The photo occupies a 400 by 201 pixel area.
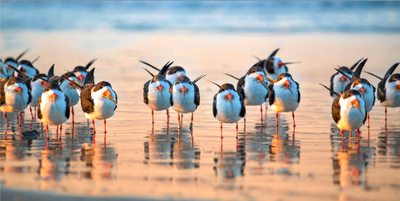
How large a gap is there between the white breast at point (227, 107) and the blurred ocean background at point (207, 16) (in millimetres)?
29342

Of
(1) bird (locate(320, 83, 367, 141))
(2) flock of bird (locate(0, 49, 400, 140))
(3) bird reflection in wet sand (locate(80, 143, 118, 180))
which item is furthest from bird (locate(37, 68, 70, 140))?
A: (1) bird (locate(320, 83, 367, 141))

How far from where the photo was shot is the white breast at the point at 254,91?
11.6 metres

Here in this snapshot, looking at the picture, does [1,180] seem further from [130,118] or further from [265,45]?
[265,45]

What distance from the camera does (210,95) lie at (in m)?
15.0

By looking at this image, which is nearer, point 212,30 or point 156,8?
point 212,30

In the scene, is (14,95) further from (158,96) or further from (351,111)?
(351,111)

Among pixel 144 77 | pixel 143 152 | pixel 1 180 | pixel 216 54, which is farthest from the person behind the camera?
pixel 216 54

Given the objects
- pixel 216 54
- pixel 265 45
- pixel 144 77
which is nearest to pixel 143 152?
pixel 144 77

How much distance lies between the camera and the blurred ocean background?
4084cm

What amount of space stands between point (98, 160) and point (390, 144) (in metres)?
5.56

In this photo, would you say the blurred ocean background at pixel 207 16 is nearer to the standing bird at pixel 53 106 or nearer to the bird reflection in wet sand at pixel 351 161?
the bird reflection in wet sand at pixel 351 161

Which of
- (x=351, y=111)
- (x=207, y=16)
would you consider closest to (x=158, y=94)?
(x=351, y=111)

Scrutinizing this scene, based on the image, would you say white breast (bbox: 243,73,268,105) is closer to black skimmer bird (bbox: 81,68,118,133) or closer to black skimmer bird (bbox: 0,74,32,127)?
black skimmer bird (bbox: 81,68,118,133)

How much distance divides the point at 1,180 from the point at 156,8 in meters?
54.8
